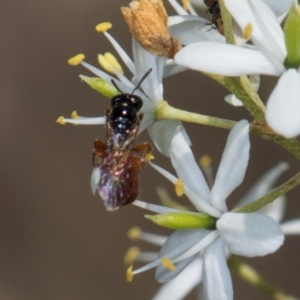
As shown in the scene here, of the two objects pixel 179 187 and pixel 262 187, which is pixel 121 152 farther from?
pixel 262 187

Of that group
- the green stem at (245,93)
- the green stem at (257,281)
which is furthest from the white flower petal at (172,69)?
the green stem at (257,281)

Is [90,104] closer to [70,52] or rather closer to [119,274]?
[70,52]

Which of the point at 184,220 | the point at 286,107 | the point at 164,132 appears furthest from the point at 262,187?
the point at 286,107

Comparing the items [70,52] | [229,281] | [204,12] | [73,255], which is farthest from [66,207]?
[229,281]

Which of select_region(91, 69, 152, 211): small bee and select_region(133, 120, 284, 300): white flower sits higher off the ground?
select_region(91, 69, 152, 211): small bee

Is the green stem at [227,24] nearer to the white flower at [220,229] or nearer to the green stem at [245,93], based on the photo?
the green stem at [245,93]

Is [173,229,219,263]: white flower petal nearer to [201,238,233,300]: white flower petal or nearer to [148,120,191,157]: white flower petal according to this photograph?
[201,238,233,300]: white flower petal

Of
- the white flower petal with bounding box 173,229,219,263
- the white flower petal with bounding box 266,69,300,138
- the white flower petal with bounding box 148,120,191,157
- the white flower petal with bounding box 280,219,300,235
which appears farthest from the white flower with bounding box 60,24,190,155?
the white flower petal with bounding box 280,219,300,235
